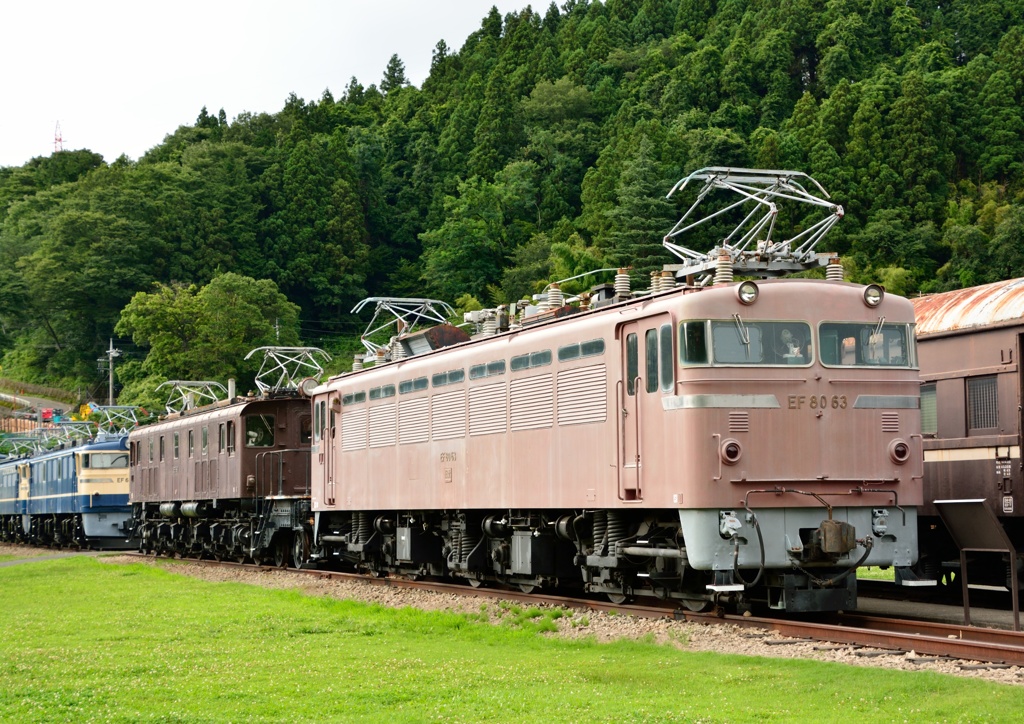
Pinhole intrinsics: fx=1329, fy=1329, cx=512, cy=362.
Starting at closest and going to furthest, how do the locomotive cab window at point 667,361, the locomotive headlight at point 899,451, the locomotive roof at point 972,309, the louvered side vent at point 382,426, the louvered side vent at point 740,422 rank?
the louvered side vent at point 740,422, the locomotive cab window at point 667,361, the locomotive headlight at point 899,451, the locomotive roof at point 972,309, the louvered side vent at point 382,426

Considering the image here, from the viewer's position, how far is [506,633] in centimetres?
1593

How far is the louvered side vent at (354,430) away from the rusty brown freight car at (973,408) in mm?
10764

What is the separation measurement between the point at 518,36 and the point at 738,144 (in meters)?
57.1

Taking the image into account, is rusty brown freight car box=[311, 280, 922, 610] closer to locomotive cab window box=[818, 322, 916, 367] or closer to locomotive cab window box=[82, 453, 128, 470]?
locomotive cab window box=[818, 322, 916, 367]

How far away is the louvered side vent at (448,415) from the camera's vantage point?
21.1 meters

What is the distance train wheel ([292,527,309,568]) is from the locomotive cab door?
1465cm

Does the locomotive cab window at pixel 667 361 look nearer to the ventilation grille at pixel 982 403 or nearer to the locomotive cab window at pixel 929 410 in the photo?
the ventilation grille at pixel 982 403

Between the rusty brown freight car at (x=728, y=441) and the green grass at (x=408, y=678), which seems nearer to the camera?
the green grass at (x=408, y=678)

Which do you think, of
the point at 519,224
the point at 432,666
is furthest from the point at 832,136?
the point at 432,666

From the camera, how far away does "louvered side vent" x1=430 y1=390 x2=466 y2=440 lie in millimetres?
21109

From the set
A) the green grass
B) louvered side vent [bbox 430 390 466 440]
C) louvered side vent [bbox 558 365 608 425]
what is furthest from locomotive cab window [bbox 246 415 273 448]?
louvered side vent [bbox 558 365 608 425]

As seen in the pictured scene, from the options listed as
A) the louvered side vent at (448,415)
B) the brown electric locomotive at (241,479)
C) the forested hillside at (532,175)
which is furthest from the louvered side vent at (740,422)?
the forested hillside at (532,175)

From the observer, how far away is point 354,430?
84.8ft

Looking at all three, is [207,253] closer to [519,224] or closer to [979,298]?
[519,224]
